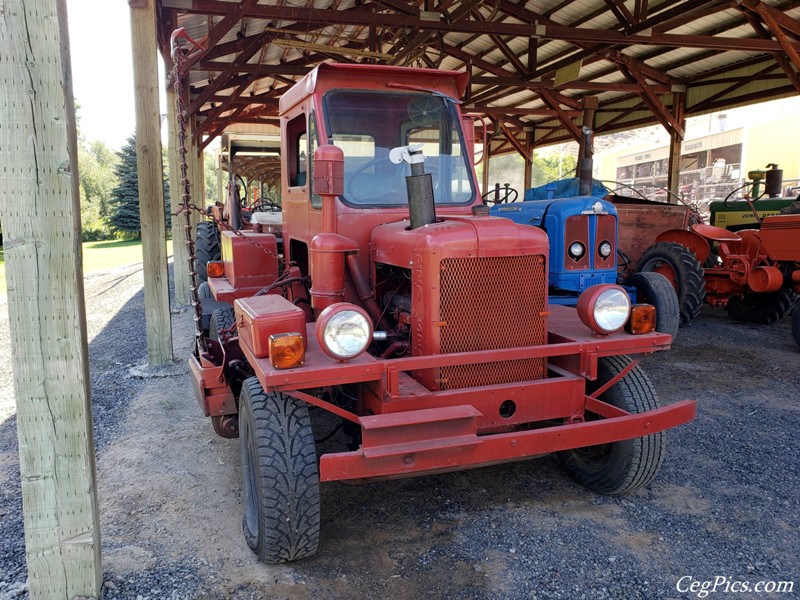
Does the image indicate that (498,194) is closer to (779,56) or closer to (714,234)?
(714,234)

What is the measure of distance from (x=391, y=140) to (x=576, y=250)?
10.5 feet

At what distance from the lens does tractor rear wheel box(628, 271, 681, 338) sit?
21.4ft

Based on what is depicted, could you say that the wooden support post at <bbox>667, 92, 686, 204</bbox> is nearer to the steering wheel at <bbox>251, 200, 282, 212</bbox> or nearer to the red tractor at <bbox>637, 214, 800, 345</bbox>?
the red tractor at <bbox>637, 214, 800, 345</bbox>

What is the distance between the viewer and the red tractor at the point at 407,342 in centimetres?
275

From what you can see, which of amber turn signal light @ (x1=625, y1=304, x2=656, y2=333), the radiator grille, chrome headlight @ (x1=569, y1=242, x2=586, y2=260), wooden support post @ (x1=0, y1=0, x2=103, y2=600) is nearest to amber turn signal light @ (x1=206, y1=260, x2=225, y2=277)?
wooden support post @ (x1=0, y1=0, x2=103, y2=600)

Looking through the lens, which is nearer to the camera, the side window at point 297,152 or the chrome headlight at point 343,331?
the chrome headlight at point 343,331

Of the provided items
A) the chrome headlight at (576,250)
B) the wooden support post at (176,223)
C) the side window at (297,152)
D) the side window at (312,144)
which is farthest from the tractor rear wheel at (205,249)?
the side window at (312,144)

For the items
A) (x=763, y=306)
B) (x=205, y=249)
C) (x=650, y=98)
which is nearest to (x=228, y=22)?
(x=205, y=249)

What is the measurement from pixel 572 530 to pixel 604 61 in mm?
13773

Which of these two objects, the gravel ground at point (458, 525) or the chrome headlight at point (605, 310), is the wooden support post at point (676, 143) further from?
the chrome headlight at point (605, 310)

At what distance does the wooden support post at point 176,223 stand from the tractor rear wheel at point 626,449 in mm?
6842

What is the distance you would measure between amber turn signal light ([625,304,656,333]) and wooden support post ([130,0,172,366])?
468 centimetres

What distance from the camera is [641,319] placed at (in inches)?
131

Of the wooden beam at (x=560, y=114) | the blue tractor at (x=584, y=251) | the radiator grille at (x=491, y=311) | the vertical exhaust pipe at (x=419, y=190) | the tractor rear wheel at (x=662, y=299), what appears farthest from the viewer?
the wooden beam at (x=560, y=114)
